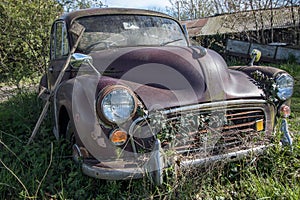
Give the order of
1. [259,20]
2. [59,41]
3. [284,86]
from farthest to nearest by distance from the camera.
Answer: [259,20], [59,41], [284,86]

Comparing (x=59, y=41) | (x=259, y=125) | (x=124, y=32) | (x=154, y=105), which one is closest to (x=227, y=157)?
(x=259, y=125)

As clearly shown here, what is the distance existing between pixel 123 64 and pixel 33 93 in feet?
11.0

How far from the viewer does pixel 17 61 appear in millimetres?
6641

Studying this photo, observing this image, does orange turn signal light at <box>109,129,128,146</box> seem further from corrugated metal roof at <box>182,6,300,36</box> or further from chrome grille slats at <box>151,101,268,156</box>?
corrugated metal roof at <box>182,6,300,36</box>

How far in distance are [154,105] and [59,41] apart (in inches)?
87.1

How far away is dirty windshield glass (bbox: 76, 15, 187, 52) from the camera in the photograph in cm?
345

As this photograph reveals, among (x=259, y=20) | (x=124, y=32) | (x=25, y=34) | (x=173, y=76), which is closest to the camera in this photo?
(x=173, y=76)

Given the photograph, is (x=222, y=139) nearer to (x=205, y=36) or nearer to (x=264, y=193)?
(x=264, y=193)

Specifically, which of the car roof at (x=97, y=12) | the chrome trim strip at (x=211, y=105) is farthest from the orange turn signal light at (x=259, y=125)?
the car roof at (x=97, y=12)

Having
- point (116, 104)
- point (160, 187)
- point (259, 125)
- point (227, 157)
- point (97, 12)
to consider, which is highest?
point (97, 12)

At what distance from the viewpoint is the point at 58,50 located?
4117 millimetres

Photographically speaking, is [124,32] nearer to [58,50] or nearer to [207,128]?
[58,50]

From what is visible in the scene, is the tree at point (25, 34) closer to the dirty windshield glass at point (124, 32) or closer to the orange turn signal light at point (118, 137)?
the dirty windshield glass at point (124, 32)

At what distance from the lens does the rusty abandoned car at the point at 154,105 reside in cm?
231
